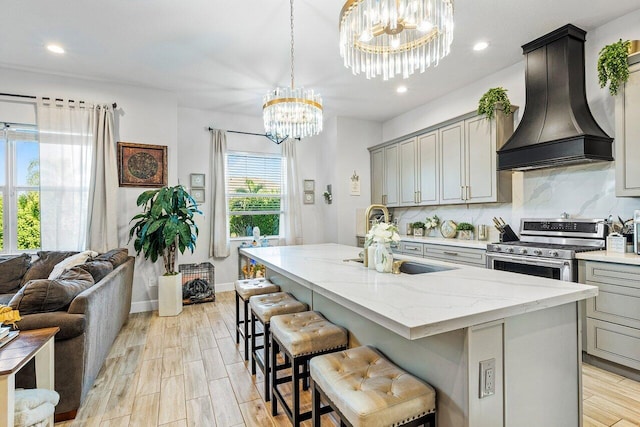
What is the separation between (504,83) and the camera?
12.4ft

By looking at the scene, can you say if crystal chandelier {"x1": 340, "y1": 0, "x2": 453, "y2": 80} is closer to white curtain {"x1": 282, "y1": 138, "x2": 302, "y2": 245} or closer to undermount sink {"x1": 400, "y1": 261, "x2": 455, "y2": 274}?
undermount sink {"x1": 400, "y1": 261, "x2": 455, "y2": 274}

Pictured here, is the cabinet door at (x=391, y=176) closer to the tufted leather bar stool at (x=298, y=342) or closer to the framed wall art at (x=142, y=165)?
the framed wall art at (x=142, y=165)

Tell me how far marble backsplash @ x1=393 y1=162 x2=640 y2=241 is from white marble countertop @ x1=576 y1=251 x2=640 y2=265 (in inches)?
21.1

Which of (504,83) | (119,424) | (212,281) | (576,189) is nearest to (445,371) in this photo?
(119,424)

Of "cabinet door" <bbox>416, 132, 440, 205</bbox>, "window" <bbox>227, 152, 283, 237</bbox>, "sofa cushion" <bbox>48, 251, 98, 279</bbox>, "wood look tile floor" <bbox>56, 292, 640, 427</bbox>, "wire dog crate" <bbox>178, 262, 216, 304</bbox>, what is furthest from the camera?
"window" <bbox>227, 152, 283, 237</bbox>

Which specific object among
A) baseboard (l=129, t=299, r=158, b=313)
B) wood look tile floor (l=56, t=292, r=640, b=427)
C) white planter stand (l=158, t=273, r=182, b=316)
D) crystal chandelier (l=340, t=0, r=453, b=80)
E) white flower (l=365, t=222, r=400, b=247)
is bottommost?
wood look tile floor (l=56, t=292, r=640, b=427)

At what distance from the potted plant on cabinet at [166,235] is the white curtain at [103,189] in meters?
0.25

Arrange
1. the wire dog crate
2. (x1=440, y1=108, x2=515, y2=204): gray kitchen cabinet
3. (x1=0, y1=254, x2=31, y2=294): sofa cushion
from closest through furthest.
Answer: (x1=0, y1=254, x2=31, y2=294): sofa cushion, (x1=440, y1=108, x2=515, y2=204): gray kitchen cabinet, the wire dog crate

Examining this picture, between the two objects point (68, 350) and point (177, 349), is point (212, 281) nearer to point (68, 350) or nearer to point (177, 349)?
point (177, 349)

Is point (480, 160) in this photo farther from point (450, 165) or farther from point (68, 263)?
point (68, 263)

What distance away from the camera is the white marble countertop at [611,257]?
231 centimetres

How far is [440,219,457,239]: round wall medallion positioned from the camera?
4379mm

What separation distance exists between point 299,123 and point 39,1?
230 centimetres

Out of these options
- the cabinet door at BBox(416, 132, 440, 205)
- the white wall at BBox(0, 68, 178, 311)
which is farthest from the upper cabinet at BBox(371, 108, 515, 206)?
the white wall at BBox(0, 68, 178, 311)
